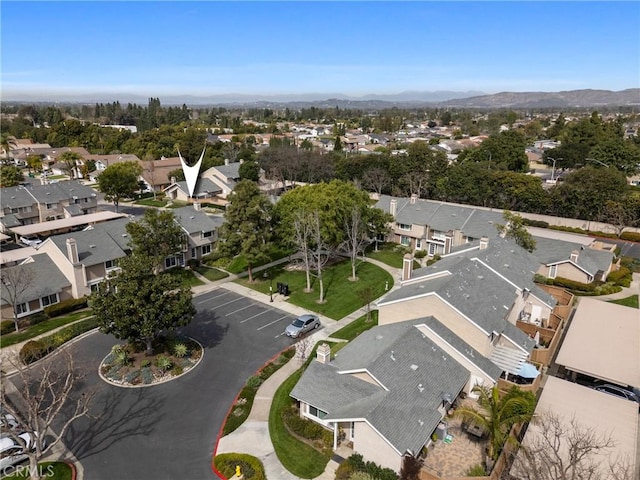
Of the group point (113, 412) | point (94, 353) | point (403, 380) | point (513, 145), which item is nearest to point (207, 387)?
point (113, 412)

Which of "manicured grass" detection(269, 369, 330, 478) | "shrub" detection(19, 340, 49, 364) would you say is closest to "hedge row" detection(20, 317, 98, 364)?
"shrub" detection(19, 340, 49, 364)

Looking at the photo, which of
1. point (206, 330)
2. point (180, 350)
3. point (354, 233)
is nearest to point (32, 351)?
point (180, 350)

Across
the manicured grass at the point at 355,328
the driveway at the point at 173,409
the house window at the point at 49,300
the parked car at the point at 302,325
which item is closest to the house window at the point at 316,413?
the driveway at the point at 173,409

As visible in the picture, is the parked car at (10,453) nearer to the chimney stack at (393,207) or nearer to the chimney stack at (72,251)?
the chimney stack at (72,251)

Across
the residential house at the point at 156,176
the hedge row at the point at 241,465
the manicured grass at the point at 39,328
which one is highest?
the residential house at the point at 156,176

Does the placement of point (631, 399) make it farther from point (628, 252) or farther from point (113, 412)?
point (628, 252)

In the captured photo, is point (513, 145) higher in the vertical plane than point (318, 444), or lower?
higher
